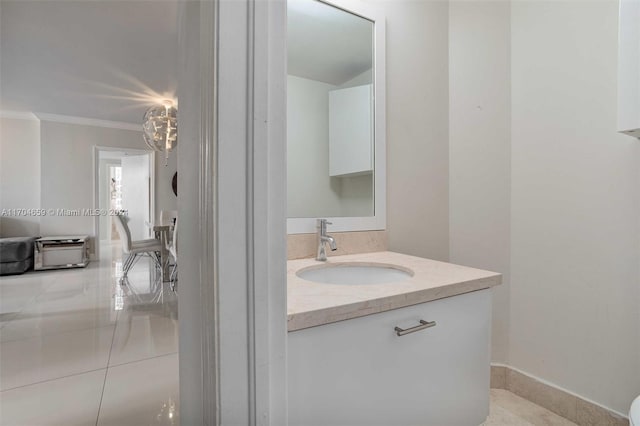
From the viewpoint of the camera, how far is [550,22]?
1433 millimetres

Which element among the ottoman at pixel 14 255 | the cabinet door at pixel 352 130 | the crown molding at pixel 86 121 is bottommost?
the ottoman at pixel 14 255

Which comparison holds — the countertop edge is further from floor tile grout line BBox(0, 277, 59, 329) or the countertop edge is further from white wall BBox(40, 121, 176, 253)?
white wall BBox(40, 121, 176, 253)

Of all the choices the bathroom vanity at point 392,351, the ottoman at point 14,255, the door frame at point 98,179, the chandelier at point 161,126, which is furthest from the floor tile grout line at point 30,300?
the bathroom vanity at point 392,351

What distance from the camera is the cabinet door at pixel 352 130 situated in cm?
148

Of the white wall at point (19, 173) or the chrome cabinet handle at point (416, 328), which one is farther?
the white wall at point (19, 173)

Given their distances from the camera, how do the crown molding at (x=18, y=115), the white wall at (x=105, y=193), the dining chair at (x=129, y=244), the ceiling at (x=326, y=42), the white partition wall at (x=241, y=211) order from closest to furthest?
the white partition wall at (x=241, y=211) → the ceiling at (x=326, y=42) → the dining chair at (x=129, y=244) → the crown molding at (x=18, y=115) → the white wall at (x=105, y=193)

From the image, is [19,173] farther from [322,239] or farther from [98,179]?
[322,239]

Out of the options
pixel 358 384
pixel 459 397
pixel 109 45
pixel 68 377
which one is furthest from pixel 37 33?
pixel 459 397

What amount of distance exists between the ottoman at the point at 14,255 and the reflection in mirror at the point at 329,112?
16.2ft

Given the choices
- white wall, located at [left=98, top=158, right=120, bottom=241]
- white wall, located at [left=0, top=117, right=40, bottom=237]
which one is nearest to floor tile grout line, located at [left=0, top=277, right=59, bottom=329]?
white wall, located at [left=0, top=117, right=40, bottom=237]

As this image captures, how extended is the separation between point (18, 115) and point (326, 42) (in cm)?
597

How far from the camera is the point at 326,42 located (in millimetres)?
1403

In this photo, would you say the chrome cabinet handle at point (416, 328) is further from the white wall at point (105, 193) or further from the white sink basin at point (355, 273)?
the white wall at point (105, 193)

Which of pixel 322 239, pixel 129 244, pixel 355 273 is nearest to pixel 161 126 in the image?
pixel 129 244
